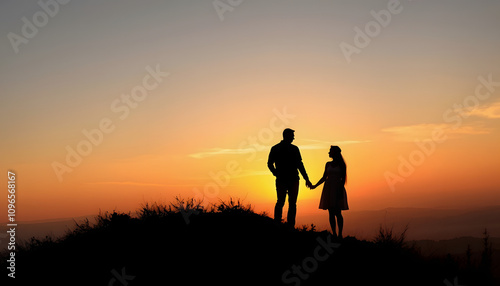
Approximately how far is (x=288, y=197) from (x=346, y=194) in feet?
6.17

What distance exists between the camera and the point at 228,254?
11625 millimetres

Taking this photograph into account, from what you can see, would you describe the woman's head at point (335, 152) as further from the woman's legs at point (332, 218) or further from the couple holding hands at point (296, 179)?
the woman's legs at point (332, 218)

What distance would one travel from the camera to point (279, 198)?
567 inches

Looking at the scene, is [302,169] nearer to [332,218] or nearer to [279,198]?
[279,198]

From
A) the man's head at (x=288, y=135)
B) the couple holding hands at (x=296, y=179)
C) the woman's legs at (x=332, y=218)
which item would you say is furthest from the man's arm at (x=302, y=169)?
the woman's legs at (x=332, y=218)

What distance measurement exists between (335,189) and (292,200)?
4.97ft

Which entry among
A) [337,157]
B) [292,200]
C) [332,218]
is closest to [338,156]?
[337,157]

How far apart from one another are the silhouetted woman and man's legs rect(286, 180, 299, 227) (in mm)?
1101

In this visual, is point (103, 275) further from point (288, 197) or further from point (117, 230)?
point (288, 197)

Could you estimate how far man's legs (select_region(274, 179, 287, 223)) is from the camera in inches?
564

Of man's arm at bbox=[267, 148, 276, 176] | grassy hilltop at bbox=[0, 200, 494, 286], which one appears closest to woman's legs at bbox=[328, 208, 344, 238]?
grassy hilltop at bbox=[0, 200, 494, 286]

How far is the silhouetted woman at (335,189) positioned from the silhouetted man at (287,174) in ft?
3.76

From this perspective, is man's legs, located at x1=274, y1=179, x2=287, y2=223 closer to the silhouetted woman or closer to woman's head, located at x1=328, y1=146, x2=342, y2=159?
the silhouetted woman

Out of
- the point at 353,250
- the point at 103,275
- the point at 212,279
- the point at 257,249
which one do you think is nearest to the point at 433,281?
the point at 353,250
